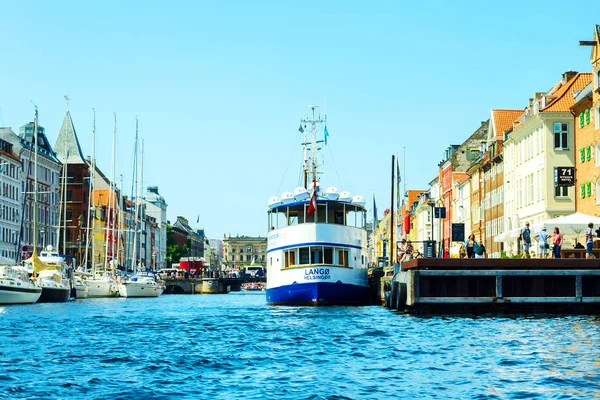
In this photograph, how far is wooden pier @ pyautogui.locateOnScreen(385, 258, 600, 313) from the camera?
161ft

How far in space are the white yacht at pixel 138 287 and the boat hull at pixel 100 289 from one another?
2.56 metres

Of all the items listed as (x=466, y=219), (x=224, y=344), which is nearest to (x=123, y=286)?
(x=466, y=219)

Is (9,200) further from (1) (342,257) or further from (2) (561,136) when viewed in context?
(1) (342,257)

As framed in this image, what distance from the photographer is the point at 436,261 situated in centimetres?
4925

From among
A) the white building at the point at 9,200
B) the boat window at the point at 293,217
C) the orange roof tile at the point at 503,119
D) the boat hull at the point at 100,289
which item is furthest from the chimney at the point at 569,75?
the white building at the point at 9,200

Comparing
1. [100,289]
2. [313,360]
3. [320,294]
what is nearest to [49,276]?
[100,289]

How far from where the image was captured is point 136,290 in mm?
122750

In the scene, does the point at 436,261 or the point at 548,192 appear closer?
the point at 436,261

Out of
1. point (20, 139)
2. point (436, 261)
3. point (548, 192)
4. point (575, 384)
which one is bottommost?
point (575, 384)

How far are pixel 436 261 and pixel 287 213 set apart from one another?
22843 millimetres

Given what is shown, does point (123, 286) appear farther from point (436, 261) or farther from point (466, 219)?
point (436, 261)

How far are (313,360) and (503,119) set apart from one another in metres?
79.5

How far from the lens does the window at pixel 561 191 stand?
8131 centimetres

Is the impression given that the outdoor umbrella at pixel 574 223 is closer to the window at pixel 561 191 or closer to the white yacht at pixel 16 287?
the window at pixel 561 191
